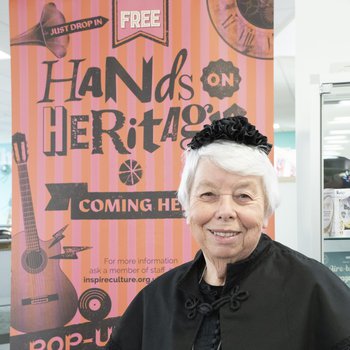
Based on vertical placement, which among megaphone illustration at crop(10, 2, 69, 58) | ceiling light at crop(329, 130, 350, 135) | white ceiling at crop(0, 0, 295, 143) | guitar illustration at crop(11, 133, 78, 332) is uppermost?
white ceiling at crop(0, 0, 295, 143)

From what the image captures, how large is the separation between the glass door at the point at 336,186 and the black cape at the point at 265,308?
4.04 feet

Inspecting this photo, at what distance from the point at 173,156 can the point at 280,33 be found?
6.98 ft

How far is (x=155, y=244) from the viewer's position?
2.35 metres

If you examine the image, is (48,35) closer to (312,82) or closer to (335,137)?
(312,82)

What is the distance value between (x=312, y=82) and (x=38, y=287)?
1924 millimetres

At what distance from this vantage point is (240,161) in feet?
3.98

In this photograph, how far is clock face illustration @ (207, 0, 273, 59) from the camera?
7.53ft

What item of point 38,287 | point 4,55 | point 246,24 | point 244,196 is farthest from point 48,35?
point 4,55

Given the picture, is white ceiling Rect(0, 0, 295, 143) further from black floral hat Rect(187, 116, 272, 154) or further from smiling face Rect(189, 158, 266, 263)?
smiling face Rect(189, 158, 266, 263)

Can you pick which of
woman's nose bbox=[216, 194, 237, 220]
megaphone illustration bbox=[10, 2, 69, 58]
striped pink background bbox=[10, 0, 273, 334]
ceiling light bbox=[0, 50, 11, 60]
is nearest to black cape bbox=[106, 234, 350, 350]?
woman's nose bbox=[216, 194, 237, 220]

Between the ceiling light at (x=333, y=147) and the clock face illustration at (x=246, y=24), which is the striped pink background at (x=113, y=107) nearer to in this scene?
the clock face illustration at (x=246, y=24)

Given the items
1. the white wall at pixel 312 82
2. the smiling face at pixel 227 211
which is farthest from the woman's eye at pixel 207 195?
the white wall at pixel 312 82

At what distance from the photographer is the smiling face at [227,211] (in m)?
1.23

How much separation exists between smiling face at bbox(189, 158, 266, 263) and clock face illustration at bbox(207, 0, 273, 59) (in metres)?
1.27
